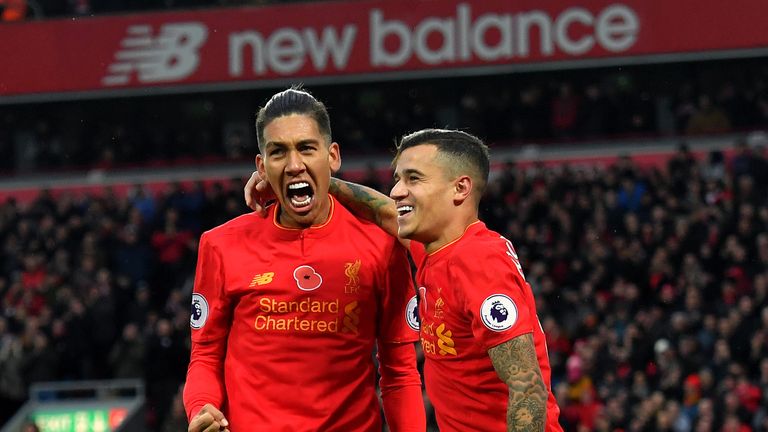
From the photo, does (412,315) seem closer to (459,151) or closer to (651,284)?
(459,151)

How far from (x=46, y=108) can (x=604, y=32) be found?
405 inches

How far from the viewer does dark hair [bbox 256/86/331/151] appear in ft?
16.3

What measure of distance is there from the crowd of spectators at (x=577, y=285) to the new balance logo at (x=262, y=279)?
804 centimetres

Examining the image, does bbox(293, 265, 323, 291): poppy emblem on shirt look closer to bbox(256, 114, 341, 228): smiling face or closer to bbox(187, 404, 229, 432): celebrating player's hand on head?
bbox(256, 114, 341, 228): smiling face

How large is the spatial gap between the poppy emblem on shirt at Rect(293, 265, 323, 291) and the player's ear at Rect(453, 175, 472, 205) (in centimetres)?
61

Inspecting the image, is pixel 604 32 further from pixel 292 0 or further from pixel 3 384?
pixel 3 384

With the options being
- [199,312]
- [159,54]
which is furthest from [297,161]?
[159,54]

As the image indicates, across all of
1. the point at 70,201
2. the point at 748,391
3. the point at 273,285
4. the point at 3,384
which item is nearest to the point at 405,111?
the point at 70,201

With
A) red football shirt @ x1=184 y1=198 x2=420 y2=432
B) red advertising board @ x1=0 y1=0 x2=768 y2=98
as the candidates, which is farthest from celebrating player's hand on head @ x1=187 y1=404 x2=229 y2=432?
red advertising board @ x1=0 y1=0 x2=768 y2=98

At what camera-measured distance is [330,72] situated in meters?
22.4

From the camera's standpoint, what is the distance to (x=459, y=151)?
15.9 feet

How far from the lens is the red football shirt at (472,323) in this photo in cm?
441

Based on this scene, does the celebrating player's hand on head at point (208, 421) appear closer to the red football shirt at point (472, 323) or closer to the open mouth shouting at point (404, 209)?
the red football shirt at point (472, 323)

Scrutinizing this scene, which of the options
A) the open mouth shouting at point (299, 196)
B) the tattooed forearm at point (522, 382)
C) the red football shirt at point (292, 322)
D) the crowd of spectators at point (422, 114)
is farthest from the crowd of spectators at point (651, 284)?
the tattooed forearm at point (522, 382)
